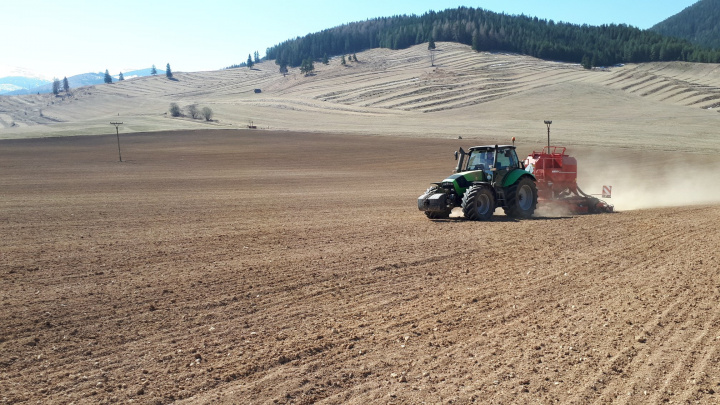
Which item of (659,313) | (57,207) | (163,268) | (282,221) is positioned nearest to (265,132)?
(57,207)

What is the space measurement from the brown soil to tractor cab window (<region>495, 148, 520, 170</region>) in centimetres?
209

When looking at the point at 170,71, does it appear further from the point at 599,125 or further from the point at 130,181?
the point at 130,181

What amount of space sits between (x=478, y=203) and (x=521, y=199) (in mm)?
1933

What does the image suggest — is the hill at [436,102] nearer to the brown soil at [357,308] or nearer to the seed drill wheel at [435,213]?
the seed drill wheel at [435,213]

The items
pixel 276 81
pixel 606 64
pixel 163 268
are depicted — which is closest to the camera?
pixel 163 268

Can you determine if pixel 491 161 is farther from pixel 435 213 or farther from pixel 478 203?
pixel 435 213

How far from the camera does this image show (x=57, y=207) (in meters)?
20.6

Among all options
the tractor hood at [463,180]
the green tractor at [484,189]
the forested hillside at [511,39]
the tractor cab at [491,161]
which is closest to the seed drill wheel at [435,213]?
the green tractor at [484,189]

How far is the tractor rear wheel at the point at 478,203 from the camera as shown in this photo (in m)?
16.7

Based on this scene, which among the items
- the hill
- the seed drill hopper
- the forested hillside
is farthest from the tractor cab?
the forested hillside

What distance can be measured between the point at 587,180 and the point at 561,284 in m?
22.9

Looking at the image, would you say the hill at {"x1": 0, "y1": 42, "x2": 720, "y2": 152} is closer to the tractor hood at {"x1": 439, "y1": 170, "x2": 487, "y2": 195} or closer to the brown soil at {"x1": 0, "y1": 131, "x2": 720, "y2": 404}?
the tractor hood at {"x1": 439, "y1": 170, "x2": 487, "y2": 195}

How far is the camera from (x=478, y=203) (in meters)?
17.2

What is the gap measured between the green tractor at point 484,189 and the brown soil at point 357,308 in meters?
0.63
